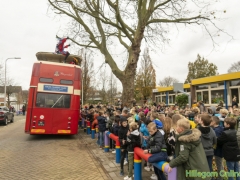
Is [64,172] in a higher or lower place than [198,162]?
lower

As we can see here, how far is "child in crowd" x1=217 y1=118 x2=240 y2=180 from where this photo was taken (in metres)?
4.29

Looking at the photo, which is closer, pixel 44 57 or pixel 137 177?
pixel 137 177

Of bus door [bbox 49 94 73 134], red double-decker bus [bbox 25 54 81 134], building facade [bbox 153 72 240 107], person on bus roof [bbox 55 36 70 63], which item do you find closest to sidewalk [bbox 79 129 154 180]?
bus door [bbox 49 94 73 134]

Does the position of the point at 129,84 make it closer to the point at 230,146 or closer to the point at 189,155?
the point at 230,146

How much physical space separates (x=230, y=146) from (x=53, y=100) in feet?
27.5

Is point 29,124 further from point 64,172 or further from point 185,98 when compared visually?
point 185,98

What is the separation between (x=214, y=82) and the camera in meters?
18.7

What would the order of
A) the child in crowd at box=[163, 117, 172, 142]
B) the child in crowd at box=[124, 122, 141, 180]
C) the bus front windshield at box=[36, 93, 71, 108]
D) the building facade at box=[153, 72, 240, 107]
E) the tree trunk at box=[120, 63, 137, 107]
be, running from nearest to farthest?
the child in crowd at box=[163, 117, 172, 142], the child in crowd at box=[124, 122, 141, 180], the bus front windshield at box=[36, 93, 71, 108], the tree trunk at box=[120, 63, 137, 107], the building facade at box=[153, 72, 240, 107]

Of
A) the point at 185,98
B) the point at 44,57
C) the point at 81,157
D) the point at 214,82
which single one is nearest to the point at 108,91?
the point at 185,98

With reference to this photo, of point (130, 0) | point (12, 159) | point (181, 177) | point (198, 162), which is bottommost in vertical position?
point (12, 159)

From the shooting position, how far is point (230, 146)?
14.2ft

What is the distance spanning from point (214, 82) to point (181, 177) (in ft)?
56.5

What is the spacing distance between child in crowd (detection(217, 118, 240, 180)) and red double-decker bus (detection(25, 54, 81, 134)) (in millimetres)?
7645

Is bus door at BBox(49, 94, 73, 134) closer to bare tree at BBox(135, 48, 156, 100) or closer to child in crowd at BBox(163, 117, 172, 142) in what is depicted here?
child in crowd at BBox(163, 117, 172, 142)
